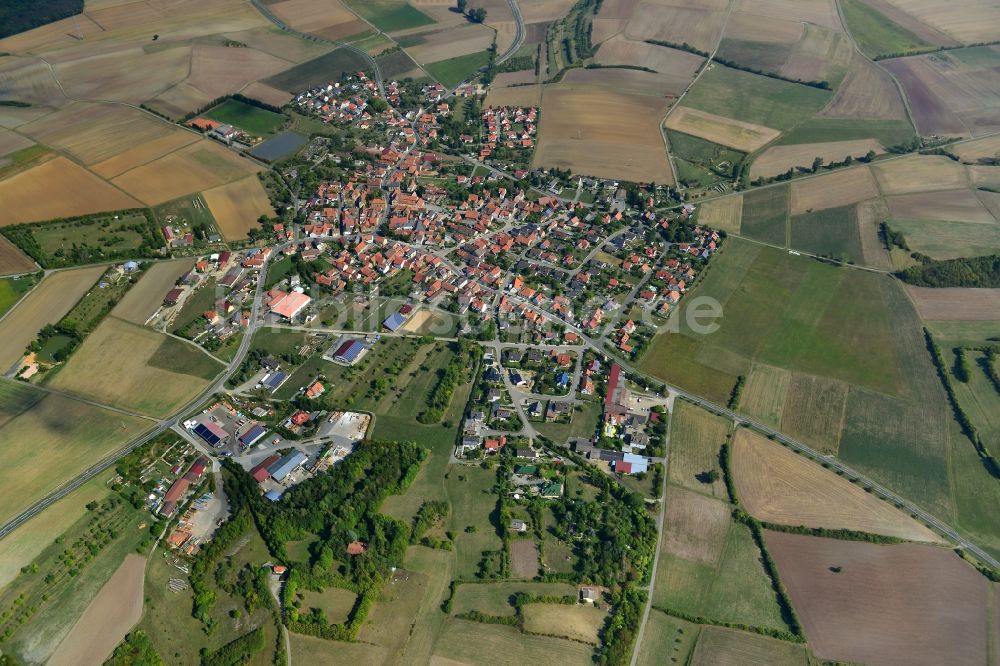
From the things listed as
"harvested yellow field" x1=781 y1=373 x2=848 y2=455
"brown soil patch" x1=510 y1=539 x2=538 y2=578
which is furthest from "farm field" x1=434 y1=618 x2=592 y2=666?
"harvested yellow field" x1=781 y1=373 x2=848 y2=455

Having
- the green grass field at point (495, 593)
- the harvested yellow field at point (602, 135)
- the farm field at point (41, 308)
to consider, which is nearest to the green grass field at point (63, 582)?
the farm field at point (41, 308)

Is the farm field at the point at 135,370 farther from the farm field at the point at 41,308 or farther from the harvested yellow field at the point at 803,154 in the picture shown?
the harvested yellow field at the point at 803,154

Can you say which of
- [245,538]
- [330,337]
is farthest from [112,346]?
[245,538]

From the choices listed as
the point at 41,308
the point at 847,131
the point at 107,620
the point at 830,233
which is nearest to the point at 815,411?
the point at 830,233

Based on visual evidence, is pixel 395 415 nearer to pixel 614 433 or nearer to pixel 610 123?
pixel 614 433

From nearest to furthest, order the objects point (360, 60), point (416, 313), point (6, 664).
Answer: point (6, 664)
point (416, 313)
point (360, 60)

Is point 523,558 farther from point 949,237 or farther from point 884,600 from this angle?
point 949,237
